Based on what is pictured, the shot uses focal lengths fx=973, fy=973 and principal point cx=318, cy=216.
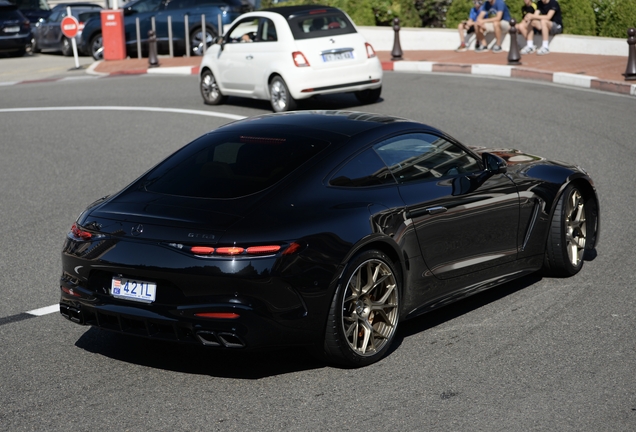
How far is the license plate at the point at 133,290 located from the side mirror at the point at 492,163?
2575 millimetres

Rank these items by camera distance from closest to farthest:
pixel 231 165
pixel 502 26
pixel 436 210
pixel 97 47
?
pixel 231 165 → pixel 436 210 → pixel 502 26 → pixel 97 47

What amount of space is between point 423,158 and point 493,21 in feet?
59.0

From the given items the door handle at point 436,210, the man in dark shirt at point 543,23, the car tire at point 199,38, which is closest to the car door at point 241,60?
the man in dark shirt at point 543,23

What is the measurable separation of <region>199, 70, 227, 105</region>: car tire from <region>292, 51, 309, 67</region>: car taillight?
2.16 meters

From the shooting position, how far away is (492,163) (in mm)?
6594

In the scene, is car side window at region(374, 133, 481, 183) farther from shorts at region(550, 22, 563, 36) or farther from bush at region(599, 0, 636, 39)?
bush at region(599, 0, 636, 39)

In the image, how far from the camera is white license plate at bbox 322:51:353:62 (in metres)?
15.8

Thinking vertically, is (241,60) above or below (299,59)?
below

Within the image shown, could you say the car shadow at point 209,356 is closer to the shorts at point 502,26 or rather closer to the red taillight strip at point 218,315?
the red taillight strip at point 218,315

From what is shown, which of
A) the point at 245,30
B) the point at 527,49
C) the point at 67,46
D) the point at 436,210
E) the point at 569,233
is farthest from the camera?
the point at 67,46

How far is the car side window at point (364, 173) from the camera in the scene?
5.67 meters

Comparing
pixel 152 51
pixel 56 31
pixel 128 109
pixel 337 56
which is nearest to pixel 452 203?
pixel 337 56

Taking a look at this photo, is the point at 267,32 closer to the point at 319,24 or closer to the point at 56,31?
the point at 319,24

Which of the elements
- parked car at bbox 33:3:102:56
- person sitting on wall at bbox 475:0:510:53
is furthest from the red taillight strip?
parked car at bbox 33:3:102:56
